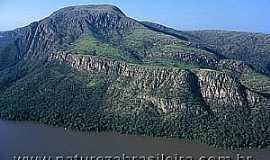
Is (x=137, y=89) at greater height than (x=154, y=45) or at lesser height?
lesser

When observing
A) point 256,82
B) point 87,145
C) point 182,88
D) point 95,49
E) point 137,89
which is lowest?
point 87,145

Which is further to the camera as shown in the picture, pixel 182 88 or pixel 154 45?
pixel 154 45

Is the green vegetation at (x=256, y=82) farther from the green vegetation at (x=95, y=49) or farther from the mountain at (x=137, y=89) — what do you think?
the green vegetation at (x=95, y=49)

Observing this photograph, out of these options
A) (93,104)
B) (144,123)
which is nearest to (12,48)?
(93,104)

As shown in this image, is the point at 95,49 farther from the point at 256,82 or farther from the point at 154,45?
the point at 256,82

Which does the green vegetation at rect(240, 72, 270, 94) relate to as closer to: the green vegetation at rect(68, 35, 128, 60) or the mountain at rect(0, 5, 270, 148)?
the mountain at rect(0, 5, 270, 148)

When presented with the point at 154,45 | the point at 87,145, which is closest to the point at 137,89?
the point at 87,145

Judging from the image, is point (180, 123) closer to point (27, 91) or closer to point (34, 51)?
point (27, 91)

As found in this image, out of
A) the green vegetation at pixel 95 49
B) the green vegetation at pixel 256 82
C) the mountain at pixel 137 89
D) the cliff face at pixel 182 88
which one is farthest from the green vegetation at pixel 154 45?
the cliff face at pixel 182 88
